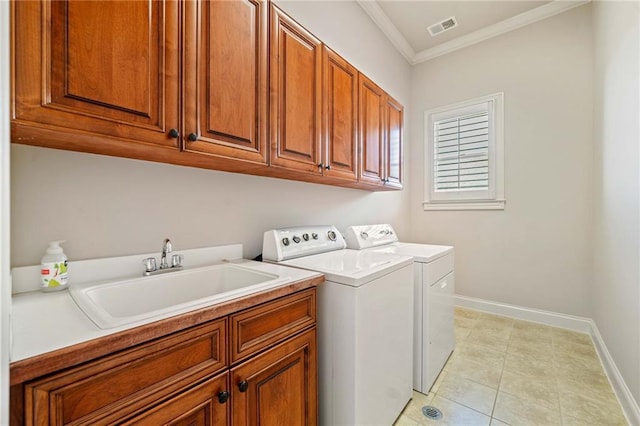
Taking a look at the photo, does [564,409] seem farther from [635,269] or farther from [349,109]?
[349,109]

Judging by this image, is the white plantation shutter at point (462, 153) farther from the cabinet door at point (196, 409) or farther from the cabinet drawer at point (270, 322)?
the cabinet door at point (196, 409)

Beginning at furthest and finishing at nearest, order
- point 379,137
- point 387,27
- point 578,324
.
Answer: point 387,27 < point 578,324 < point 379,137

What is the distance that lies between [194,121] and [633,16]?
95.6 inches

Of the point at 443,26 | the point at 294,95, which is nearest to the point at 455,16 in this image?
the point at 443,26

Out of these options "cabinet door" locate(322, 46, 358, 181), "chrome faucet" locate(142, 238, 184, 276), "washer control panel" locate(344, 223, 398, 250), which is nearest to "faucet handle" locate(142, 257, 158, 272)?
"chrome faucet" locate(142, 238, 184, 276)

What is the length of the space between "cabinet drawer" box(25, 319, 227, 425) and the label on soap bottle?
21.6 inches

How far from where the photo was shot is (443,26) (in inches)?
114

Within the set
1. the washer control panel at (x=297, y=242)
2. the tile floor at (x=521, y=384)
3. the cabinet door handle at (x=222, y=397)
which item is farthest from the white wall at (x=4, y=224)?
the tile floor at (x=521, y=384)

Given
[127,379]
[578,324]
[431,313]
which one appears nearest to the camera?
[127,379]

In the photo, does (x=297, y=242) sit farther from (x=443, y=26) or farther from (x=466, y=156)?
(x=443, y=26)

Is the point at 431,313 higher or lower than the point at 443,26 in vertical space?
lower

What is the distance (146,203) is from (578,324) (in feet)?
12.0

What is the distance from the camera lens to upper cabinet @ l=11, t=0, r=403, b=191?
2.35 feet

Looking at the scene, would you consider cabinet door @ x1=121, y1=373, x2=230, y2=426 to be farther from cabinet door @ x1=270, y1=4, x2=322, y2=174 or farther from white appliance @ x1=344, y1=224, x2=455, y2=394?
white appliance @ x1=344, y1=224, x2=455, y2=394
